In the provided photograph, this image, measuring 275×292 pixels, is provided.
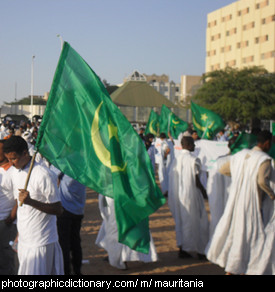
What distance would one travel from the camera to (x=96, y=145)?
4.18 metres

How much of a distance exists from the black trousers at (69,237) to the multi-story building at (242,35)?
56.5 meters

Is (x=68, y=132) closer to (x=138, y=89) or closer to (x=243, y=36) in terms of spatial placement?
(x=138, y=89)

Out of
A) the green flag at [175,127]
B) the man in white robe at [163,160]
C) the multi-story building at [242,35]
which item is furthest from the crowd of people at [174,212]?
the multi-story building at [242,35]

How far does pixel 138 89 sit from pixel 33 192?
26.7 metres

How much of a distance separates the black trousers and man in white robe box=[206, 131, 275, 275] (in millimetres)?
1821

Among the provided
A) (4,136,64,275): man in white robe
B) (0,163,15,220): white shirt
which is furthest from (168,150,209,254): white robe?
(4,136,64,275): man in white robe

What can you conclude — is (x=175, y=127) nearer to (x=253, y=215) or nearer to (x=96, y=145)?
(x=253, y=215)

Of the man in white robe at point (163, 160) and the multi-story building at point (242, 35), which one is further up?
the multi-story building at point (242, 35)

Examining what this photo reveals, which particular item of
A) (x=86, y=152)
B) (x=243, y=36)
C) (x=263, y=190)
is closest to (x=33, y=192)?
(x=86, y=152)

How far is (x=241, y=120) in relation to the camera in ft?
149

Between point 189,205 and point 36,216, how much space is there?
3825mm

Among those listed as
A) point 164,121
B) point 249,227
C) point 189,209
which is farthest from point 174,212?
point 164,121

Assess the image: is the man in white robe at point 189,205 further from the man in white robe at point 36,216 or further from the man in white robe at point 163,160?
the man in white robe at point 163,160

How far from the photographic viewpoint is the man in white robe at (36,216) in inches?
156
